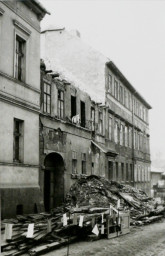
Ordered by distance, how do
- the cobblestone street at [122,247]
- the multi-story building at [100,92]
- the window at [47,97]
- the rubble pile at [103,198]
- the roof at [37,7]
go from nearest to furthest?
the cobblestone street at [122,247] < the roof at [37,7] < the window at [47,97] < the rubble pile at [103,198] < the multi-story building at [100,92]

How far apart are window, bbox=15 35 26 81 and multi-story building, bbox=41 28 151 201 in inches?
331

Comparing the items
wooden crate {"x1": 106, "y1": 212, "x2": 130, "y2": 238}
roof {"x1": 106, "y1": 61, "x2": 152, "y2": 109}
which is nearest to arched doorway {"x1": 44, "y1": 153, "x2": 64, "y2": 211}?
wooden crate {"x1": 106, "y1": 212, "x2": 130, "y2": 238}

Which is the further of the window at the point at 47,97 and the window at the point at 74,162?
the window at the point at 74,162

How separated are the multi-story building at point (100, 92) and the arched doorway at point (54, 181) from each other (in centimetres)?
420

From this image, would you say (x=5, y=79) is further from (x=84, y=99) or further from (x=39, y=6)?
(x=84, y=99)

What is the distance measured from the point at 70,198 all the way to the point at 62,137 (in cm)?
344

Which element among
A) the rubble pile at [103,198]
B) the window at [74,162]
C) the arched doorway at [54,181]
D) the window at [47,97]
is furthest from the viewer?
the window at [74,162]

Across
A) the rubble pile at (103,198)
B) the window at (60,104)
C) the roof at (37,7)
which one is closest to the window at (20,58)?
the roof at (37,7)

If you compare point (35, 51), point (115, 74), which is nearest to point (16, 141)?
point (35, 51)

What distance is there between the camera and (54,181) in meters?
21.5

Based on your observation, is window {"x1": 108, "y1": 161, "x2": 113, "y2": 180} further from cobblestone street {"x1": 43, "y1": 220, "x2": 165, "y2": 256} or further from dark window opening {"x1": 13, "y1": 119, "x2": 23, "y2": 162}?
cobblestone street {"x1": 43, "y1": 220, "x2": 165, "y2": 256}

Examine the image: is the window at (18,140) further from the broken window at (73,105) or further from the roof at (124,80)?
the roof at (124,80)

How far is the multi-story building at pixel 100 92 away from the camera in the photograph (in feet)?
91.1

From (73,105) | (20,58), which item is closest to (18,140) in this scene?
(20,58)
